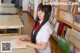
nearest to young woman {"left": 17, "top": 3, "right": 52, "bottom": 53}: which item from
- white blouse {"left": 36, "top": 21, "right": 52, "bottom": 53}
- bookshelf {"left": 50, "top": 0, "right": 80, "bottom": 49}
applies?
white blouse {"left": 36, "top": 21, "right": 52, "bottom": 53}

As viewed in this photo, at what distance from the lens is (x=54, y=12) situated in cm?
420

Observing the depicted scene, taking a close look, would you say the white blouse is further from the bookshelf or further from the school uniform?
the bookshelf

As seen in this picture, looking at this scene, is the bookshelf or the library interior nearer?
the library interior

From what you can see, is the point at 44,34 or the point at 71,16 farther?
the point at 71,16

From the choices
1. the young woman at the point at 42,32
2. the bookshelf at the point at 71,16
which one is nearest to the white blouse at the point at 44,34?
the young woman at the point at 42,32

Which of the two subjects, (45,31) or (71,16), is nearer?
(45,31)

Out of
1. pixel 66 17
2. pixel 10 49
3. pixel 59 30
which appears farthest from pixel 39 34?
pixel 59 30

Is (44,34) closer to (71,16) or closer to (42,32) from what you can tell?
(42,32)

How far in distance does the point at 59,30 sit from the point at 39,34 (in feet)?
6.00

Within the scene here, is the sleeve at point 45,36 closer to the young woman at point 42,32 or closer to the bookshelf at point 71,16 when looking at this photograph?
the young woman at point 42,32

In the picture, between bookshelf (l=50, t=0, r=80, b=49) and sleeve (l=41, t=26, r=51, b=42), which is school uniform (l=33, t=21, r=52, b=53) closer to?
sleeve (l=41, t=26, r=51, b=42)

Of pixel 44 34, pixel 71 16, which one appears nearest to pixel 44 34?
pixel 44 34

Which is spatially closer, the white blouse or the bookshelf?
Answer: the white blouse

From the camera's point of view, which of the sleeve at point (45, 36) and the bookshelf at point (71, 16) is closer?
the sleeve at point (45, 36)
